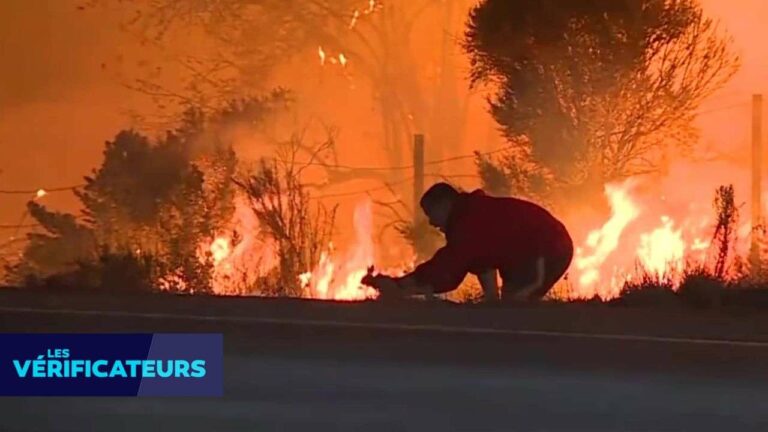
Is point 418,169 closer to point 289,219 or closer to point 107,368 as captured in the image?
A: point 289,219

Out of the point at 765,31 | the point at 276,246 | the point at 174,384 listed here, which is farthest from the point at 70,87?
the point at 174,384

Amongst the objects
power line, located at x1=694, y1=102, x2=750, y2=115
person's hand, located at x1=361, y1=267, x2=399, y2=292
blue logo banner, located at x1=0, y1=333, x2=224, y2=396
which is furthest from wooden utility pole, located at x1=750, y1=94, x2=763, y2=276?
blue logo banner, located at x1=0, y1=333, x2=224, y2=396

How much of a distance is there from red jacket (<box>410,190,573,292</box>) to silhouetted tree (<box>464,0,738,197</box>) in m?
6.32

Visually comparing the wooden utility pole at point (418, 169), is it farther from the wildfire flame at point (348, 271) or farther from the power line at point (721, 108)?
the power line at point (721, 108)

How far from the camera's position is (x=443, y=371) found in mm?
7254

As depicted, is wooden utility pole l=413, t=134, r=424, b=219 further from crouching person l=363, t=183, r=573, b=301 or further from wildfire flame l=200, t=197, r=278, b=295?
crouching person l=363, t=183, r=573, b=301

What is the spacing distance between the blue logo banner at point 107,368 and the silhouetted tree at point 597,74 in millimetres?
11607

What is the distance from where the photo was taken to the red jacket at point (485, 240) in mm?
11664

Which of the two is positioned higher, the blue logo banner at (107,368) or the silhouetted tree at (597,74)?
the silhouetted tree at (597,74)

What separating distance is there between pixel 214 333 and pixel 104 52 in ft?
43.2

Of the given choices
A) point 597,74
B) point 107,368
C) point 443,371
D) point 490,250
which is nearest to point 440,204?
point 490,250

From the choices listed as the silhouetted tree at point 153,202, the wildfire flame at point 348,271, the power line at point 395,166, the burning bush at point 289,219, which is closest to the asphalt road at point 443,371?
the wildfire flame at point 348,271

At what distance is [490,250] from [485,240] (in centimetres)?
12

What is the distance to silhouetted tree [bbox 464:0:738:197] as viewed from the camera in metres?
18.4
